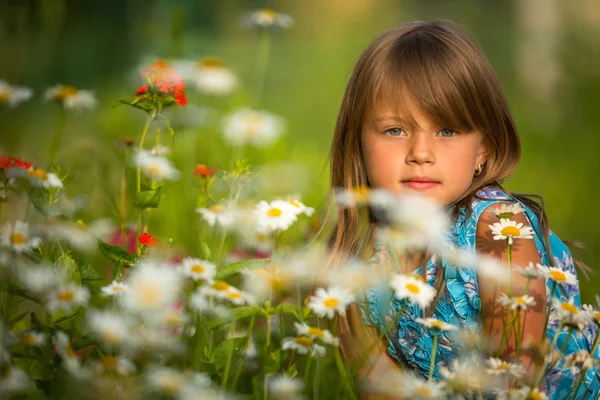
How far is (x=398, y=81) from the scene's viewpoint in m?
1.49

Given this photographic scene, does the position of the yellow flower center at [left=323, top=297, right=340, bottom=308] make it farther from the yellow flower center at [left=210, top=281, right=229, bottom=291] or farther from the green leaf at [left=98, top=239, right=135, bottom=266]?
the green leaf at [left=98, top=239, right=135, bottom=266]

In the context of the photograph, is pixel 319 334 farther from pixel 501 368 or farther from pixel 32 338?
pixel 32 338

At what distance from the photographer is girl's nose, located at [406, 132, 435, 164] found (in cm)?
140

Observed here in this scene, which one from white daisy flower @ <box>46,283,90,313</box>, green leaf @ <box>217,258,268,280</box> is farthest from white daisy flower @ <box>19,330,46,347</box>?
green leaf @ <box>217,258,268,280</box>

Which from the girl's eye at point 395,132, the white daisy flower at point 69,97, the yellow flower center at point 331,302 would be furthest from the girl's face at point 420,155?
the white daisy flower at point 69,97

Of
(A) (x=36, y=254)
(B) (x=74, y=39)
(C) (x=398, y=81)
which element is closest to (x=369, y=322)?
(C) (x=398, y=81)

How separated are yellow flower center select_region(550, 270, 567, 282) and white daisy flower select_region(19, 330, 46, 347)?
2.16 feet

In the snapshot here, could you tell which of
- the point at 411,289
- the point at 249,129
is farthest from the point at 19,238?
the point at 249,129

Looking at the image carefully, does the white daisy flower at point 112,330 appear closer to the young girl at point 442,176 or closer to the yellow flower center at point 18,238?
the yellow flower center at point 18,238

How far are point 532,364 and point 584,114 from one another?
2406 millimetres

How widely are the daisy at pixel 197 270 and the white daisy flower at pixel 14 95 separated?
0.60 meters

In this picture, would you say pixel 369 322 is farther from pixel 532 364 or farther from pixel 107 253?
pixel 107 253

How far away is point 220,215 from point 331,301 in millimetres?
225

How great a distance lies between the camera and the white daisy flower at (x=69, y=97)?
1662 mm
